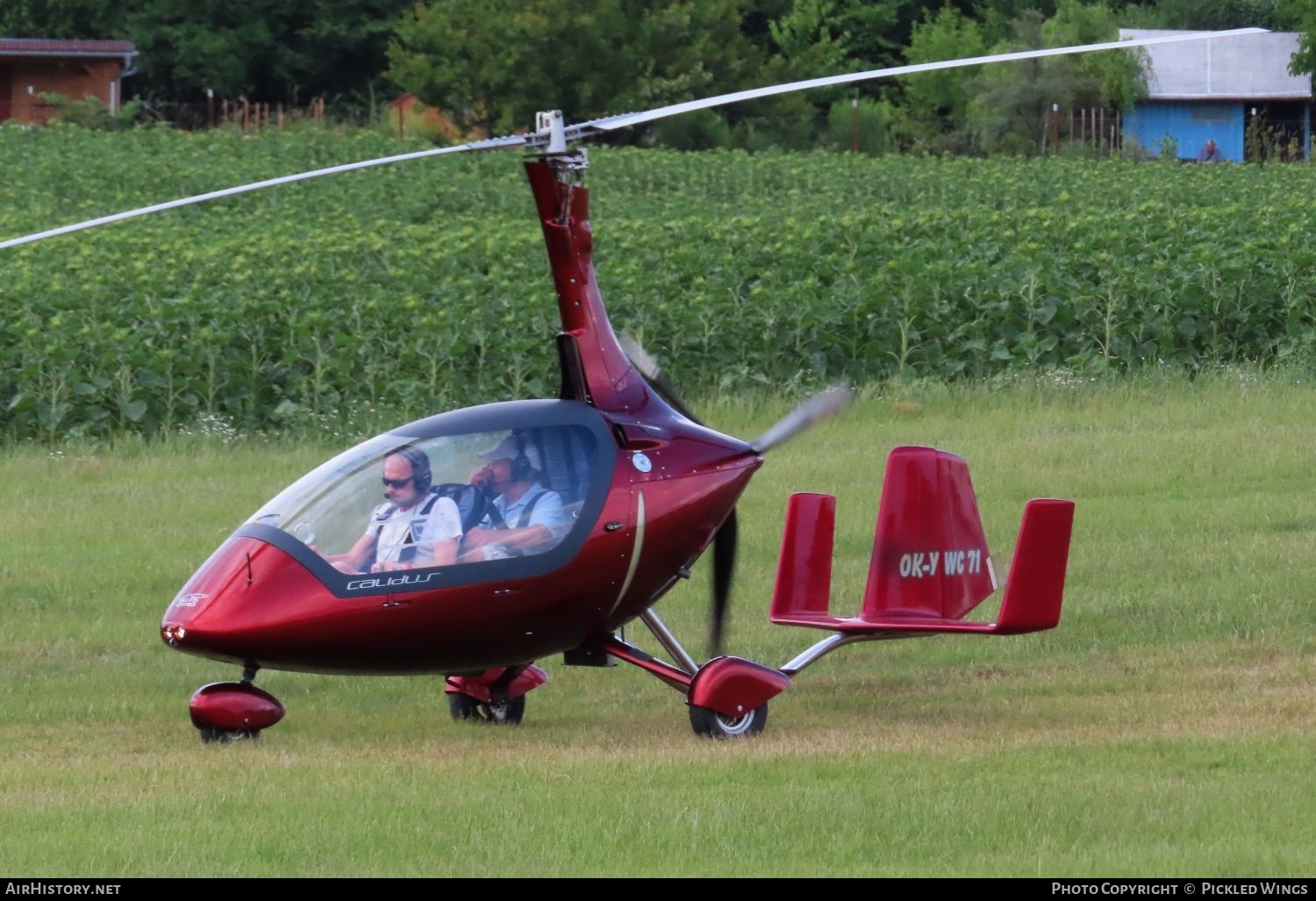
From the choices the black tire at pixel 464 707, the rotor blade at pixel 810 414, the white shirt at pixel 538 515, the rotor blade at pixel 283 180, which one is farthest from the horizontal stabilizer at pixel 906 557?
the rotor blade at pixel 283 180

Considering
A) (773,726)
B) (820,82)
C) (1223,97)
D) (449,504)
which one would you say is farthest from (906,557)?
(1223,97)

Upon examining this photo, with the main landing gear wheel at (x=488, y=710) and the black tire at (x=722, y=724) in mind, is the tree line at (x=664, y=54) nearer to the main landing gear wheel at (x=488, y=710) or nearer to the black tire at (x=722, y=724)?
the main landing gear wheel at (x=488, y=710)

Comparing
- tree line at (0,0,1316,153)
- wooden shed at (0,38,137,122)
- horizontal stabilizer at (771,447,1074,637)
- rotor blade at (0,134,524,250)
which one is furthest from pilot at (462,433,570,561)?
wooden shed at (0,38,137,122)

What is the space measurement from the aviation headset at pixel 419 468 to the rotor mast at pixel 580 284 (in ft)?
2.68

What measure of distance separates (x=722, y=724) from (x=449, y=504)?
4.91 feet

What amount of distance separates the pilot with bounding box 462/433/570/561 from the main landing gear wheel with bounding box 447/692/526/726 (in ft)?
3.65

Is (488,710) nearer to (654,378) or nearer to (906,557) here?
(654,378)

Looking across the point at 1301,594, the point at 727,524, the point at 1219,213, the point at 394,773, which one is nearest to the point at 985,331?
the point at 1219,213

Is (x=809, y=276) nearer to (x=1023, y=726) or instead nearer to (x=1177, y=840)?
(x=1023, y=726)

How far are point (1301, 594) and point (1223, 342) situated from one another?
9301mm

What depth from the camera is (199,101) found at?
64.3 m

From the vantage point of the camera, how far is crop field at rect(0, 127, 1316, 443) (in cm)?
1797

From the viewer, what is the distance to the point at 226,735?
8469 millimetres

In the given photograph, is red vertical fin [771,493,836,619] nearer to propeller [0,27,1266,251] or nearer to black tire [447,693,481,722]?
black tire [447,693,481,722]
